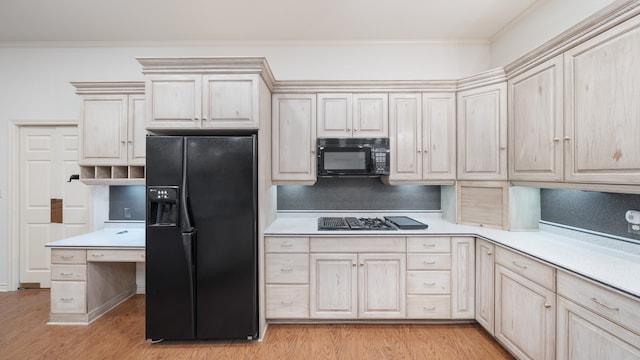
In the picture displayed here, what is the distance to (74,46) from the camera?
10.8ft

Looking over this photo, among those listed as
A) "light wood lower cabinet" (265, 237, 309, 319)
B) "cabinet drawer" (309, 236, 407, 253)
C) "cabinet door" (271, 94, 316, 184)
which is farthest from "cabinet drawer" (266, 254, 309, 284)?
"cabinet door" (271, 94, 316, 184)

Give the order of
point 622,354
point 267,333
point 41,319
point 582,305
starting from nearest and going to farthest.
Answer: point 622,354 → point 582,305 → point 267,333 → point 41,319

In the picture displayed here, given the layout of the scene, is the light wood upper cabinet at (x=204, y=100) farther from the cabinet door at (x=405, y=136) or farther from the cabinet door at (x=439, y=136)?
the cabinet door at (x=439, y=136)

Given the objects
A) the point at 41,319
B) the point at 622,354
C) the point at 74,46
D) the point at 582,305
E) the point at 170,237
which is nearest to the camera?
the point at 622,354

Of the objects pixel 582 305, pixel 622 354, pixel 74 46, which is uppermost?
pixel 74 46

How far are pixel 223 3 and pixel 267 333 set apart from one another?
300 cm

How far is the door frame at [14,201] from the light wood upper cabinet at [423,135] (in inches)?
148

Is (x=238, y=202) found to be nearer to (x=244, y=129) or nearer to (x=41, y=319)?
(x=244, y=129)

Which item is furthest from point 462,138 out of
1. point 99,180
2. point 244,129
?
point 99,180

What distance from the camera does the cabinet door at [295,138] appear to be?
2.87 metres

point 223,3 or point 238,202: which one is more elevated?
point 223,3

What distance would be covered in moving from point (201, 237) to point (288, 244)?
743 mm

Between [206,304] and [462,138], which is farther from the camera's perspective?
[462,138]

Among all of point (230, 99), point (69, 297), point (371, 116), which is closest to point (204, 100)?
point (230, 99)
